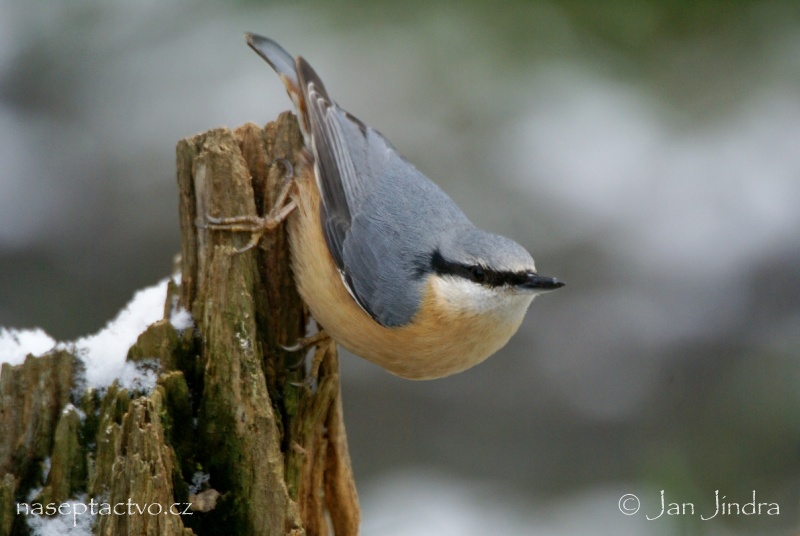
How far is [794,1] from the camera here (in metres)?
6.67

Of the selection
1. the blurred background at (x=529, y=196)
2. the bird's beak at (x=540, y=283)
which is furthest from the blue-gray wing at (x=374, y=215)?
the blurred background at (x=529, y=196)

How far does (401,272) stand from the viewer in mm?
2756

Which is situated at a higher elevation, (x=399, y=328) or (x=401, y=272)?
(x=401, y=272)

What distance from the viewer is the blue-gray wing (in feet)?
8.94

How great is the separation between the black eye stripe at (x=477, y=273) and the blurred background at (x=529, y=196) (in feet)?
5.08

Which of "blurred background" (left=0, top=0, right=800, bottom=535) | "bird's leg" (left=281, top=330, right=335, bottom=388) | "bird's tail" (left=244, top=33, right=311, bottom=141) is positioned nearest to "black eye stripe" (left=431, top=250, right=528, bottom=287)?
"bird's leg" (left=281, top=330, right=335, bottom=388)

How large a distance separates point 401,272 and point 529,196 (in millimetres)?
3277

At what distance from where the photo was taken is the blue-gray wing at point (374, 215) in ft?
8.94

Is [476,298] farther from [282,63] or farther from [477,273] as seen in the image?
[282,63]

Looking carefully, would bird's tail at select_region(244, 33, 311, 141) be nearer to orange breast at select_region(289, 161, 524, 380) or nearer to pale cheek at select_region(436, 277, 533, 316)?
orange breast at select_region(289, 161, 524, 380)

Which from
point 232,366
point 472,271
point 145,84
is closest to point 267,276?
point 232,366

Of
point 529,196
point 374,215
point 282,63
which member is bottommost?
point 374,215

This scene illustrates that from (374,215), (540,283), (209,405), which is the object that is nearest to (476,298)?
(540,283)

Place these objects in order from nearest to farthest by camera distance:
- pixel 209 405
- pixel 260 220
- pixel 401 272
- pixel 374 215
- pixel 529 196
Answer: pixel 209 405
pixel 260 220
pixel 401 272
pixel 374 215
pixel 529 196
